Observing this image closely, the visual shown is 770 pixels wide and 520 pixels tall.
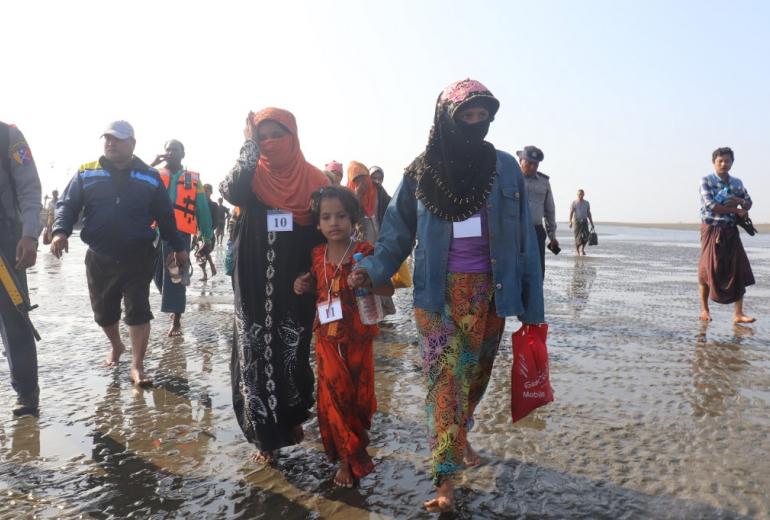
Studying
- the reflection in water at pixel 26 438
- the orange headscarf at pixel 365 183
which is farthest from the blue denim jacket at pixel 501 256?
the orange headscarf at pixel 365 183

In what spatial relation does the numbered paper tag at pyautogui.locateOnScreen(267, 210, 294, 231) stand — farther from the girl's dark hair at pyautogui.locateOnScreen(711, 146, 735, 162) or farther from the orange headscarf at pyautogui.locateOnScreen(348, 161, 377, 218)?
the girl's dark hair at pyautogui.locateOnScreen(711, 146, 735, 162)

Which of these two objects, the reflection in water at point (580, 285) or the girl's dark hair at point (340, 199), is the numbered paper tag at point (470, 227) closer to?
the girl's dark hair at point (340, 199)

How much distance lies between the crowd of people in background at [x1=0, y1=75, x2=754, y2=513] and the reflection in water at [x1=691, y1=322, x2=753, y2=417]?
6.43 ft

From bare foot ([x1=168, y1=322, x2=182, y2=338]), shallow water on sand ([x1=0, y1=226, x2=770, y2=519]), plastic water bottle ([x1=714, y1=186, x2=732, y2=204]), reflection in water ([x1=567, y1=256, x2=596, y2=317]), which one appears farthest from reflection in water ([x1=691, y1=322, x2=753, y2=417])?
bare foot ([x1=168, y1=322, x2=182, y2=338])

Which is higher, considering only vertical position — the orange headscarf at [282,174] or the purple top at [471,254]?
the orange headscarf at [282,174]

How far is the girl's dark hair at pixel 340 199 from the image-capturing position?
10.4 feet

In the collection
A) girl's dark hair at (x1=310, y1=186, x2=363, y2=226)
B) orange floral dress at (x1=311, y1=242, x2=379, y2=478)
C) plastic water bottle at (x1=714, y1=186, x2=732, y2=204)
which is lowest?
orange floral dress at (x1=311, y1=242, x2=379, y2=478)

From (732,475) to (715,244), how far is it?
4567 mm

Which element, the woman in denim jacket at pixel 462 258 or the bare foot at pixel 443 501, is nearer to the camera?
the bare foot at pixel 443 501

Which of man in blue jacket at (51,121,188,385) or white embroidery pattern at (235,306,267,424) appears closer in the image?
white embroidery pattern at (235,306,267,424)

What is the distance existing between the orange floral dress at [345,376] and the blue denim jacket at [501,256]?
26 cm

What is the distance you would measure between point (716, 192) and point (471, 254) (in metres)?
5.09

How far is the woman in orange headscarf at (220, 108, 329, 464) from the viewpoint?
326 cm

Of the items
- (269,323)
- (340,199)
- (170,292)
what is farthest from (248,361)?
(170,292)
